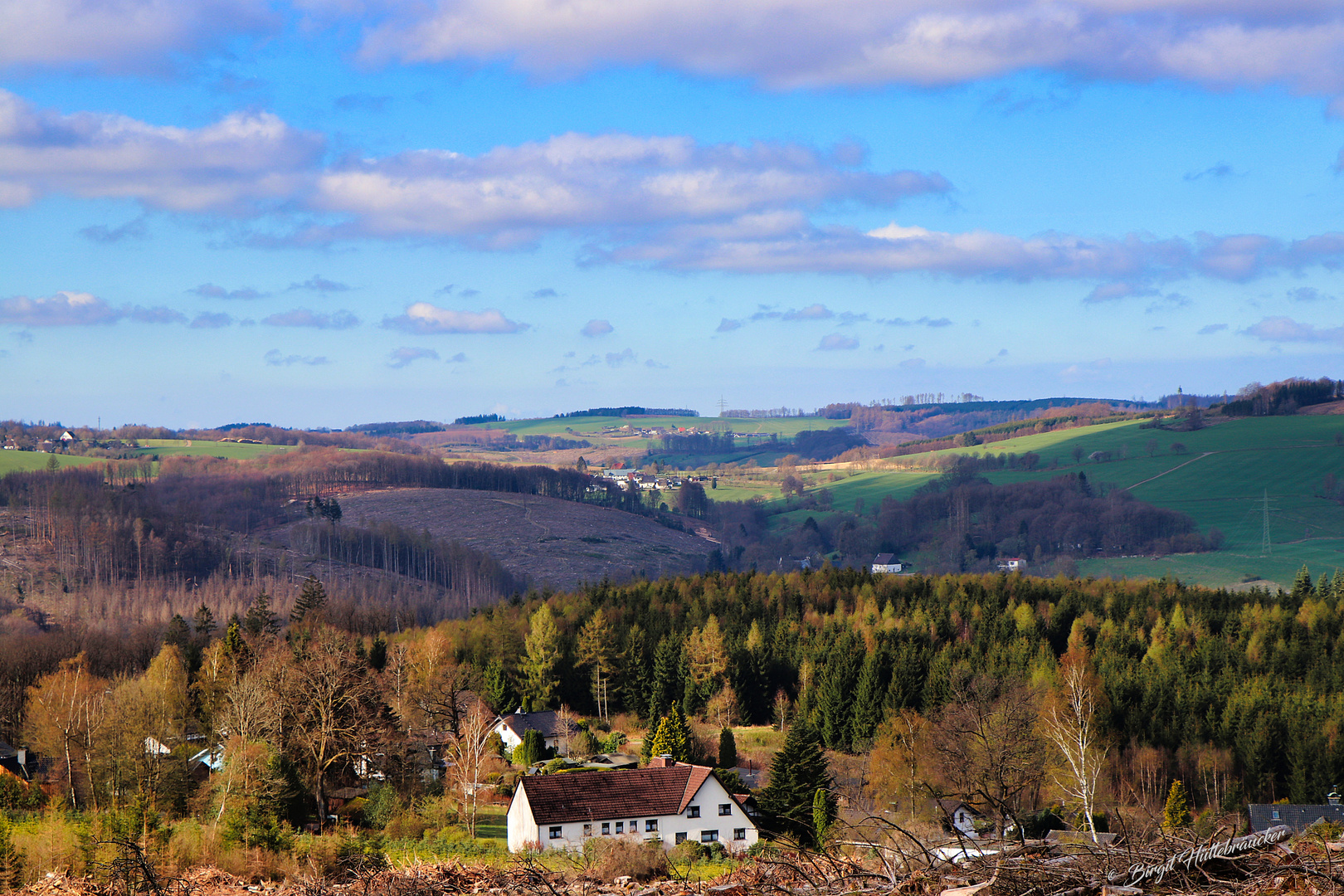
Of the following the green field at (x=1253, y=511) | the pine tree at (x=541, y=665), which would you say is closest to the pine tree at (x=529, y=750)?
the pine tree at (x=541, y=665)

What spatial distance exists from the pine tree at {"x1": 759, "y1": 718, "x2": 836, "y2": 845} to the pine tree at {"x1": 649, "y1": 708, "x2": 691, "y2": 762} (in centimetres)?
1116

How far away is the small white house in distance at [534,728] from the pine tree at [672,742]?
1007cm

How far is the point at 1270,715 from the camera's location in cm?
6588

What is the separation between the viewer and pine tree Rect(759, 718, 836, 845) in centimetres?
4706

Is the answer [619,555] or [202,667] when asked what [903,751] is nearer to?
[202,667]

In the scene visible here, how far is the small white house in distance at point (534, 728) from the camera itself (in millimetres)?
72688

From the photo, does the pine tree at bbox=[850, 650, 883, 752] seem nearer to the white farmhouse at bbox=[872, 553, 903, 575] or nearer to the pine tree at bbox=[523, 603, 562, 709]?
the pine tree at bbox=[523, 603, 562, 709]

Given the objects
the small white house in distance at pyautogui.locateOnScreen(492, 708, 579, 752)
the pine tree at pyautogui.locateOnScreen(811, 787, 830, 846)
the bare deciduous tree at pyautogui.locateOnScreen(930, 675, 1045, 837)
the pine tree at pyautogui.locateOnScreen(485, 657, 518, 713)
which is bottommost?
the small white house in distance at pyautogui.locateOnScreen(492, 708, 579, 752)

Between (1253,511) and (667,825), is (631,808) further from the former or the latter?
(1253,511)

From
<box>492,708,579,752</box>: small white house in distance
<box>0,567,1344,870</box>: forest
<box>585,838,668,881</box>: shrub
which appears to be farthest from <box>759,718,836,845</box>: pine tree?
<box>492,708,579,752</box>: small white house in distance

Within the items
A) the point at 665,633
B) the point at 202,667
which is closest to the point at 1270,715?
the point at 665,633

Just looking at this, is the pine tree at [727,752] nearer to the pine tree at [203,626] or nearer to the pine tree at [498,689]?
the pine tree at [498,689]

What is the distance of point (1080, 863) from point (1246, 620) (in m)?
93.5

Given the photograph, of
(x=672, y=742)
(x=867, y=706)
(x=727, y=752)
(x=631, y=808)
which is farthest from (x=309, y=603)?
(x=631, y=808)
